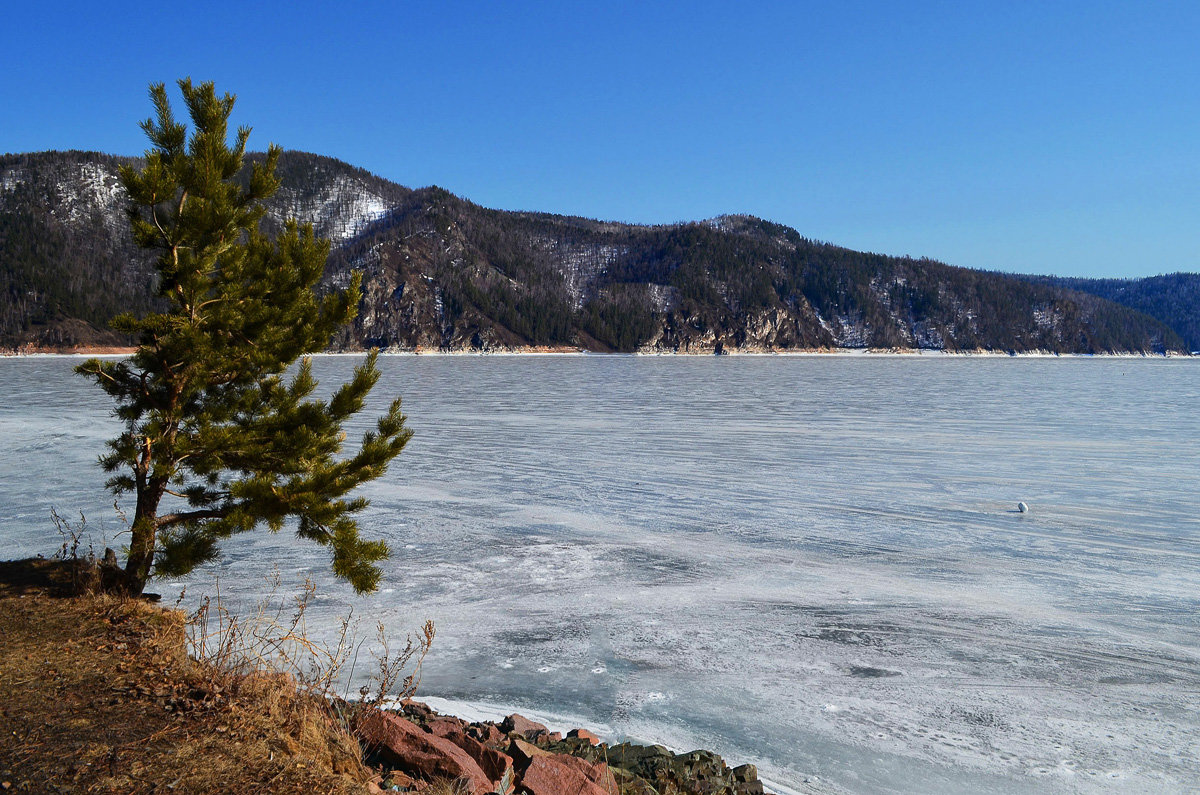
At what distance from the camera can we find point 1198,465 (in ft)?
53.9

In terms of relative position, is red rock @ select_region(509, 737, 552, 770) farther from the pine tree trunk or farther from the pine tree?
the pine tree trunk

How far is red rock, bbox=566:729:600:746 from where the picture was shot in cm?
521

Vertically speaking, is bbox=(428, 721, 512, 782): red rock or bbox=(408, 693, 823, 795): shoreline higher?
bbox=(428, 721, 512, 782): red rock

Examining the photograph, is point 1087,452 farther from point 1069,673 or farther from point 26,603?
point 26,603

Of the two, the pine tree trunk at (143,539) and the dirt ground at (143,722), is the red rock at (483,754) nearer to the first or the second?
the dirt ground at (143,722)

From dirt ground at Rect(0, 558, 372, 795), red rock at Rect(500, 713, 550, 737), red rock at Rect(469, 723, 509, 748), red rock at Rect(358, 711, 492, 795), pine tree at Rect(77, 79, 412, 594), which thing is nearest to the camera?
dirt ground at Rect(0, 558, 372, 795)

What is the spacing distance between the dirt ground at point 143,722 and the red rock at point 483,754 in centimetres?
61

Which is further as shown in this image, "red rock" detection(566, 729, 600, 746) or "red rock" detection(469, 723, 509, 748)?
"red rock" detection(566, 729, 600, 746)

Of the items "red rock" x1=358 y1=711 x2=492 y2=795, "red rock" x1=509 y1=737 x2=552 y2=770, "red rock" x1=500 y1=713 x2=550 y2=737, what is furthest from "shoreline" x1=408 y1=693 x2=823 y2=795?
"red rock" x1=358 y1=711 x2=492 y2=795

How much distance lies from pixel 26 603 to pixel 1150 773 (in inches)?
298

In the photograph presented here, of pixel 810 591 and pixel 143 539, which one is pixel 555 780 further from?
pixel 810 591

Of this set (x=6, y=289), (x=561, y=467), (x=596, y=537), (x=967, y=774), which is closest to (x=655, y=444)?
(x=561, y=467)

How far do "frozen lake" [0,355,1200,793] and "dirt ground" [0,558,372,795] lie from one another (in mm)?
1997

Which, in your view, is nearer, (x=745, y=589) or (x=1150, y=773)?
(x=1150, y=773)
